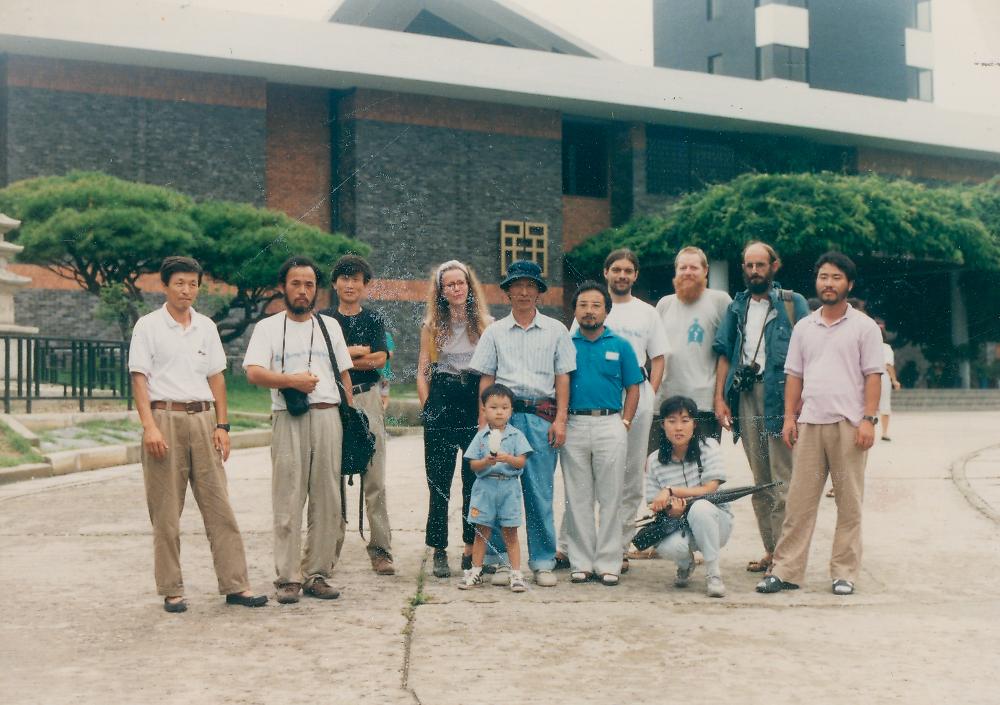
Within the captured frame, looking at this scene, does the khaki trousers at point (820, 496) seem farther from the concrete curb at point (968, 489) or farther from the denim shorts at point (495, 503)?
the concrete curb at point (968, 489)

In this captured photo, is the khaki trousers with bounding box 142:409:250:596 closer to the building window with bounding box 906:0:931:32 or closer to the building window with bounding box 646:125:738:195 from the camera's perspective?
the building window with bounding box 646:125:738:195

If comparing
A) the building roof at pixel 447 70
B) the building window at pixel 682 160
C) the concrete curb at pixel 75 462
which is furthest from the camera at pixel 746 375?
the building window at pixel 682 160

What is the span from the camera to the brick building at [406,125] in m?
25.3

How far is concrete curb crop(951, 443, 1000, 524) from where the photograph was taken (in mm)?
8383

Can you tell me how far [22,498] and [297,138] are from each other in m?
20.4

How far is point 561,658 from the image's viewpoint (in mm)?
4566

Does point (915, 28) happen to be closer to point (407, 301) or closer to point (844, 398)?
point (407, 301)

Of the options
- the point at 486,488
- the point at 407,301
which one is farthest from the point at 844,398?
the point at 407,301

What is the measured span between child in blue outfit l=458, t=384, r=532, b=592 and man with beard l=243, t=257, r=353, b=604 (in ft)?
2.41

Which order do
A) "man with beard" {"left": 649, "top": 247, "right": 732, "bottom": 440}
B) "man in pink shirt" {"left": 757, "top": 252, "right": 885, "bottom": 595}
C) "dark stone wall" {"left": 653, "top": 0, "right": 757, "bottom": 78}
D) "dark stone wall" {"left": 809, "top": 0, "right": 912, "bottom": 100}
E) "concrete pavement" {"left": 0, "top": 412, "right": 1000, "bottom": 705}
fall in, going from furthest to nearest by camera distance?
"dark stone wall" {"left": 809, "top": 0, "right": 912, "bottom": 100} < "dark stone wall" {"left": 653, "top": 0, "right": 757, "bottom": 78} < "man with beard" {"left": 649, "top": 247, "right": 732, "bottom": 440} < "man in pink shirt" {"left": 757, "top": 252, "right": 885, "bottom": 595} < "concrete pavement" {"left": 0, "top": 412, "right": 1000, "bottom": 705}

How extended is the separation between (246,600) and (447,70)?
77.7ft

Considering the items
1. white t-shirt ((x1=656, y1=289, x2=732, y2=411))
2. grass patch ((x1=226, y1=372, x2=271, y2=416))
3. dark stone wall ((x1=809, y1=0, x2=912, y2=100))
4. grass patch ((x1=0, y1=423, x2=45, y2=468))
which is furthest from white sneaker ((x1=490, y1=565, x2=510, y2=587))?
dark stone wall ((x1=809, y1=0, x2=912, y2=100))

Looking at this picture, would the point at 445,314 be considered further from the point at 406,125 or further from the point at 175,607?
the point at 406,125

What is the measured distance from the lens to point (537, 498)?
614 centimetres
